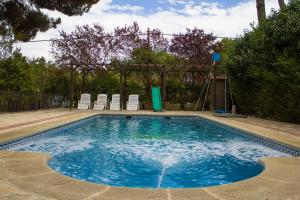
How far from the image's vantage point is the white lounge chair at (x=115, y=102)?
644 inches

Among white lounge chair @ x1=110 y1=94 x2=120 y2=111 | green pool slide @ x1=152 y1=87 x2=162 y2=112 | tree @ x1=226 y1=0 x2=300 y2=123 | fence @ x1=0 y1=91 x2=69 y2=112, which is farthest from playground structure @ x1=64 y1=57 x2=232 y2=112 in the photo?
tree @ x1=226 y1=0 x2=300 y2=123

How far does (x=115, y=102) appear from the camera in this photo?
16609mm

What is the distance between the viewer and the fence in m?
12.7

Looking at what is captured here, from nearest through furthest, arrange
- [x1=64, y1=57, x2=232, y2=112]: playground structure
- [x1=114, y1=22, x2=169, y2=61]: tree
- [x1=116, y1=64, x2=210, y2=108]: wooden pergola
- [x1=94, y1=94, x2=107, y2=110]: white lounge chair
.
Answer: [x1=64, y1=57, x2=232, y2=112]: playground structure → [x1=94, y1=94, x2=107, y2=110]: white lounge chair → [x1=116, y1=64, x2=210, y2=108]: wooden pergola → [x1=114, y1=22, x2=169, y2=61]: tree

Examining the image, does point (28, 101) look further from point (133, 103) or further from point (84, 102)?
point (133, 103)

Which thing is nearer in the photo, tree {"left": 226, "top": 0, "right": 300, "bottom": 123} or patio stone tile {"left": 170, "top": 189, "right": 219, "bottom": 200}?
patio stone tile {"left": 170, "top": 189, "right": 219, "bottom": 200}

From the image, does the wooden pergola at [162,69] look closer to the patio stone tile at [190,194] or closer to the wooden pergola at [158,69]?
the wooden pergola at [158,69]

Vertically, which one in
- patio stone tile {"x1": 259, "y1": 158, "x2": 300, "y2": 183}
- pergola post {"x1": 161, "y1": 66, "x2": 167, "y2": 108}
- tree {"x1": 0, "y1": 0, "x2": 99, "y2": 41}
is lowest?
patio stone tile {"x1": 259, "y1": 158, "x2": 300, "y2": 183}

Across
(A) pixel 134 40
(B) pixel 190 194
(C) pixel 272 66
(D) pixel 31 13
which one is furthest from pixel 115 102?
(B) pixel 190 194

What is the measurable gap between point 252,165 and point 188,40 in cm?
1623

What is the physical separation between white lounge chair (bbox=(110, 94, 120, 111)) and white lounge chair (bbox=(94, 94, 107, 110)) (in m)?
0.37

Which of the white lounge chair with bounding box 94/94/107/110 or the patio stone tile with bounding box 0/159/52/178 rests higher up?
the white lounge chair with bounding box 94/94/107/110

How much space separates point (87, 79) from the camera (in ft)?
61.8

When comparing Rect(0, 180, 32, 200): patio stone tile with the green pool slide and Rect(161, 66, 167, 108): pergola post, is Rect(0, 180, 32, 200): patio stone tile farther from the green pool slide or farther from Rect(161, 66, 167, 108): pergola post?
Rect(161, 66, 167, 108): pergola post
